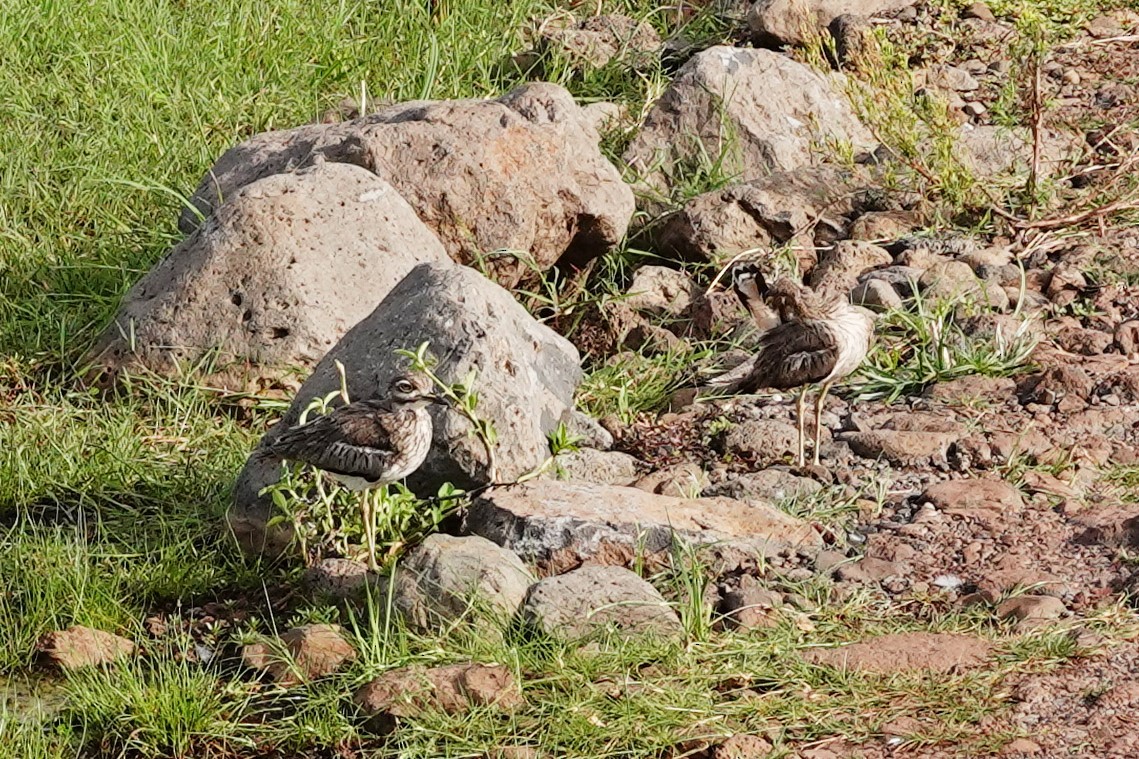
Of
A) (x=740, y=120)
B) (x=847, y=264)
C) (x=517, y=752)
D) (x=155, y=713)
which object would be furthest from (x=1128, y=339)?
(x=155, y=713)

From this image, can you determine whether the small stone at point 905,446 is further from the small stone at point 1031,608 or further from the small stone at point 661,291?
the small stone at point 661,291

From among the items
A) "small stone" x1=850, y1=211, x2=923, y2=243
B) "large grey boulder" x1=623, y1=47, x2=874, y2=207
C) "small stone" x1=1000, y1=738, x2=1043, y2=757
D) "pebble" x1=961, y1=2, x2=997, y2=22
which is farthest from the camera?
"pebble" x1=961, y1=2, x2=997, y2=22

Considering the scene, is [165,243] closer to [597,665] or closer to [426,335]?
[426,335]

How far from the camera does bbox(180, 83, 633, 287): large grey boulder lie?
8.02 meters

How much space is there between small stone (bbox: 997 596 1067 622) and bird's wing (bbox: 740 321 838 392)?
54.1 inches

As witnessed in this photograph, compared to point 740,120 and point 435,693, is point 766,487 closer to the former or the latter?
point 435,693

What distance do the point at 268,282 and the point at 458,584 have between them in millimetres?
2468

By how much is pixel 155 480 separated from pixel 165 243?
2.26 m

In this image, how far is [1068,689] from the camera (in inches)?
191

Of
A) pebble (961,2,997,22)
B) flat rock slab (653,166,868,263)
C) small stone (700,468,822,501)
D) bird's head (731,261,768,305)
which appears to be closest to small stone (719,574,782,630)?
small stone (700,468,822,501)

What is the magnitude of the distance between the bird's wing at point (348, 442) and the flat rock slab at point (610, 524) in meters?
0.46

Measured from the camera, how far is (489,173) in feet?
26.3

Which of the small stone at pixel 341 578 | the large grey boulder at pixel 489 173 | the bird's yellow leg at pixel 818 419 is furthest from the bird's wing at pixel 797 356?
the small stone at pixel 341 578

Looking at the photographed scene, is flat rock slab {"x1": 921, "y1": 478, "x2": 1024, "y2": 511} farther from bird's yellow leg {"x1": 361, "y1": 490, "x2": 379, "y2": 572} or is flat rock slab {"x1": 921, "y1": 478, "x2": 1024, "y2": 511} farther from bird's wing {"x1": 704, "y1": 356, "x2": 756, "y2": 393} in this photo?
bird's yellow leg {"x1": 361, "y1": 490, "x2": 379, "y2": 572}
